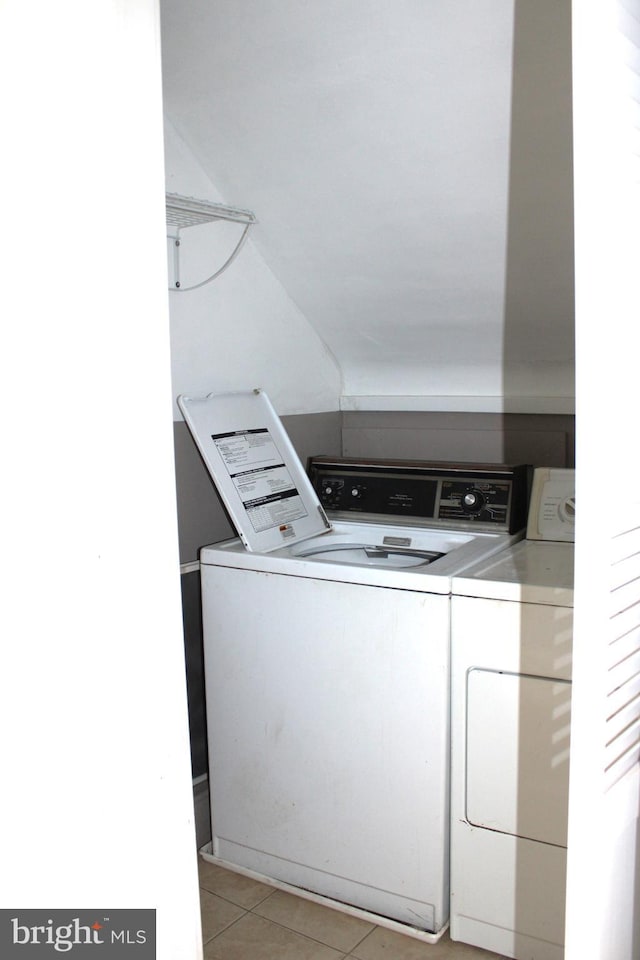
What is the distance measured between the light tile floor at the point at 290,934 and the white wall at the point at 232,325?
148 cm

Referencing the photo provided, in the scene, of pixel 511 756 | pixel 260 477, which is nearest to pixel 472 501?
pixel 260 477

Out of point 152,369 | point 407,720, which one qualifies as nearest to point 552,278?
point 407,720

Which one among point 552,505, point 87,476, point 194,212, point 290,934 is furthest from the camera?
point 552,505

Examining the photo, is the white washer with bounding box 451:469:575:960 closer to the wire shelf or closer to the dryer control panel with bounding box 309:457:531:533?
the dryer control panel with bounding box 309:457:531:533

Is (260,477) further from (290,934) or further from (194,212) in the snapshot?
(290,934)

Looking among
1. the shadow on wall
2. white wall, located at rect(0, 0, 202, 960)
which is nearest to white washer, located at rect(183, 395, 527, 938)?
the shadow on wall

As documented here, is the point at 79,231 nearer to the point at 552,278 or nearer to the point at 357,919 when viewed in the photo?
the point at 552,278

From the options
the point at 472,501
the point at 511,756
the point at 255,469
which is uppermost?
the point at 255,469

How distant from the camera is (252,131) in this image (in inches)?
102

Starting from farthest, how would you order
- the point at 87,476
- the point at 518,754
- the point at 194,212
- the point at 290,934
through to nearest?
the point at 194,212 < the point at 290,934 < the point at 518,754 < the point at 87,476

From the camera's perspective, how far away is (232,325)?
9.75 feet

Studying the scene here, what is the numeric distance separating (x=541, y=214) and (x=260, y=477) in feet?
3.80

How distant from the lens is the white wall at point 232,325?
9.13 feet

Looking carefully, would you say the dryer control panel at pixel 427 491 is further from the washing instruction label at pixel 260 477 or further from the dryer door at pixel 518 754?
the dryer door at pixel 518 754
